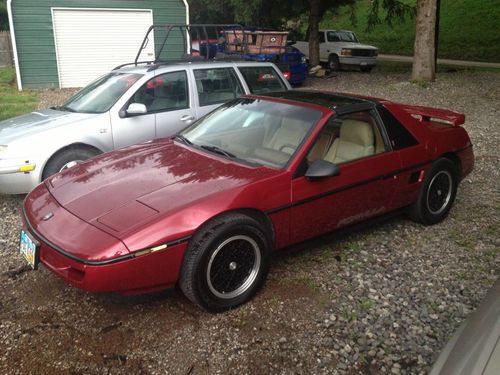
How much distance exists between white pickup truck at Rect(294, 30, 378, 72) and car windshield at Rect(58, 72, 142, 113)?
14.5 metres

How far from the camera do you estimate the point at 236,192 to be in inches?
126

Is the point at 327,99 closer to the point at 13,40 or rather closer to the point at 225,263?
the point at 225,263

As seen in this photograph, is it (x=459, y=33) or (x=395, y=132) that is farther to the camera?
(x=459, y=33)

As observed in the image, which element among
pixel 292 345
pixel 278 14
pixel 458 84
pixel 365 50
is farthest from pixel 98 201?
pixel 365 50

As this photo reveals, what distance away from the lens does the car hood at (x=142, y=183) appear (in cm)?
303

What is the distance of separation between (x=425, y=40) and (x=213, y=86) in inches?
333

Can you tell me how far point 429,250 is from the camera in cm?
424

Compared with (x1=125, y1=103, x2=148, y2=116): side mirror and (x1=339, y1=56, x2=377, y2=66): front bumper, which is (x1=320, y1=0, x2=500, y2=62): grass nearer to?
(x1=339, y1=56, x2=377, y2=66): front bumper

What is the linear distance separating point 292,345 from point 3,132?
418 cm

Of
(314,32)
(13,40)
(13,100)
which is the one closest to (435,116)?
(13,100)

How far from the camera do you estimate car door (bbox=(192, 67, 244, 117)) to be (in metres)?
6.18

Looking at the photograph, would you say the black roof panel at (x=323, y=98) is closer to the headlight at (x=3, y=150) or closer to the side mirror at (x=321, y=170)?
the side mirror at (x=321, y=170)

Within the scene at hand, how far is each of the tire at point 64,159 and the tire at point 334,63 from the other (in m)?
15.9

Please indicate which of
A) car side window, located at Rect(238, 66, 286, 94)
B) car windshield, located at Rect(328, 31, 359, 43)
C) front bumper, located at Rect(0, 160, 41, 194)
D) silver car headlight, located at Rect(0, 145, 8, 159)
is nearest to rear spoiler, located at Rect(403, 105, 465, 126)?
car side window, located at Rect(238, 66, 286, 94)
